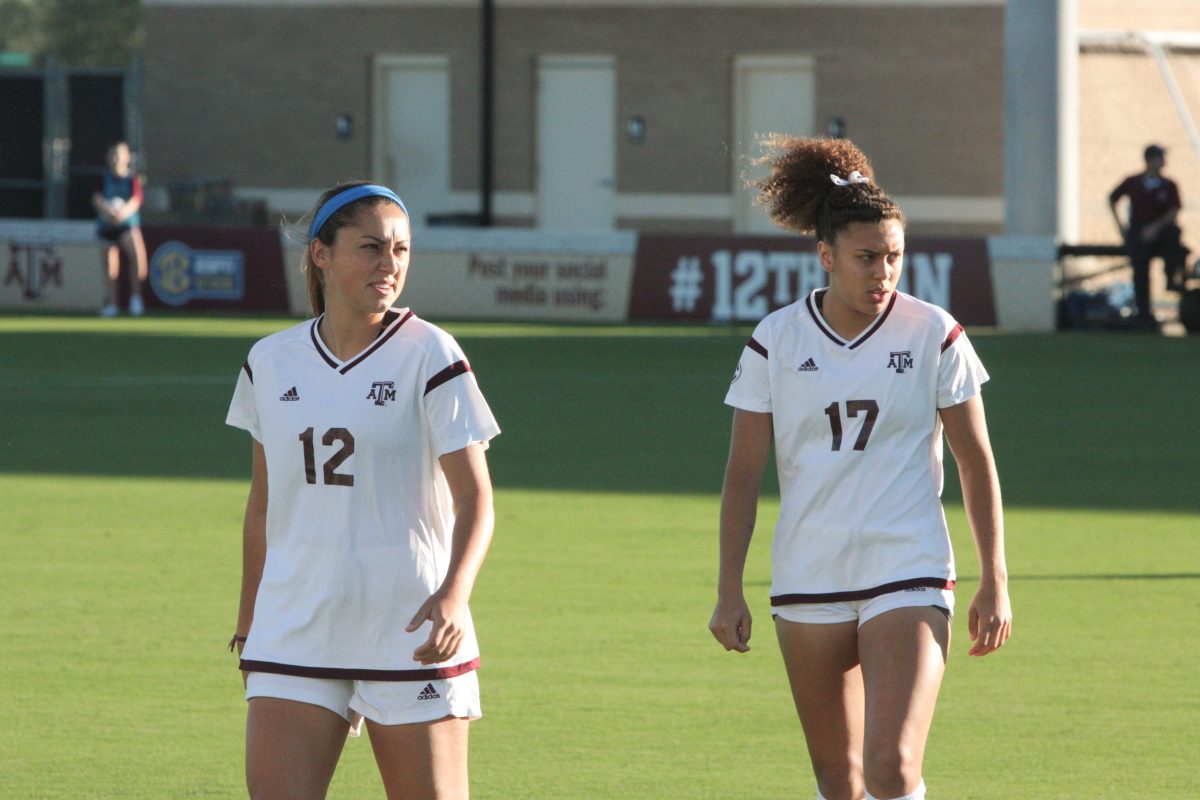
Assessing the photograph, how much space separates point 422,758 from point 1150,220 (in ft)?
70.4

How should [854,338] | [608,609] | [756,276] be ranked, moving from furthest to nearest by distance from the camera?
[756,276], [608,609], [854,338]

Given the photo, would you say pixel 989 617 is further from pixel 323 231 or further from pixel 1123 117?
pixel 1123 117

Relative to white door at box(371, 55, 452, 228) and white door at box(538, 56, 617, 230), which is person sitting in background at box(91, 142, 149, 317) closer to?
white door at box(371, 55, 452, 228)

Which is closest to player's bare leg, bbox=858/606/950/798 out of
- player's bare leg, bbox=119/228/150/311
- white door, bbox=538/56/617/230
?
player's bare leg, bbox=119/228/150/311

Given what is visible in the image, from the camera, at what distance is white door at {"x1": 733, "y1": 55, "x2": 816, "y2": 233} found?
3450cm

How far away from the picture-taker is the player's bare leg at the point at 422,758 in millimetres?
4547

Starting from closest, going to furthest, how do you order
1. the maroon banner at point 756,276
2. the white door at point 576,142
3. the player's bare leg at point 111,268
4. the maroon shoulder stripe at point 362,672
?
the maroon shoulder stripe at point 362,672, the maroon banner at point 756,276, the player's bare leg at point 111,268, the white door at point 576,142

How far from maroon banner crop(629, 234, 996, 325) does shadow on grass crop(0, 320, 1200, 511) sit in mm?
1317

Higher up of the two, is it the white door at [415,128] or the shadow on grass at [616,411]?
the white door at [415,128]

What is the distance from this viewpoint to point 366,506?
4621mm

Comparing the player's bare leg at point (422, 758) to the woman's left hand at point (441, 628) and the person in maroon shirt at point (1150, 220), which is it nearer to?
the woman's left hand at point (441, 628)

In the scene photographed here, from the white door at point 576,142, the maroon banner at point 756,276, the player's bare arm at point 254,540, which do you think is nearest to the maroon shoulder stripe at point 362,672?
the player's bare arm at point 254,540

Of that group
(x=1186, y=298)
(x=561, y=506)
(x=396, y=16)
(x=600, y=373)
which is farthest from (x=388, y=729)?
(x=396, y=16)

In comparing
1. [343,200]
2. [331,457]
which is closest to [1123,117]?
[343,200]
